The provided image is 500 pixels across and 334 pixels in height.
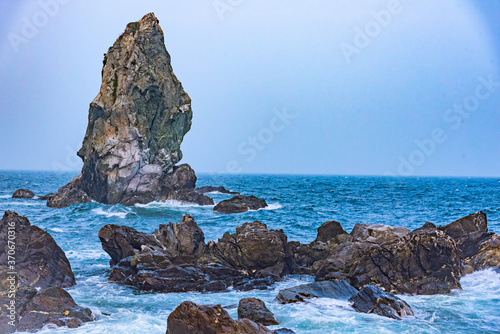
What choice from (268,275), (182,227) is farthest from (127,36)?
(268,275)

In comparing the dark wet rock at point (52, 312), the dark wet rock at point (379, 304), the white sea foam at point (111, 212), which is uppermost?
the dark wet rock at point (379, 304)

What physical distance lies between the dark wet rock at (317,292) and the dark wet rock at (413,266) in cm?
116

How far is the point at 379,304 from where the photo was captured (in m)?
12.8

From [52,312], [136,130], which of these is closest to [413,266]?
[52,312]

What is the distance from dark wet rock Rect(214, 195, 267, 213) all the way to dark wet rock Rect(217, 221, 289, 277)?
22.5 metres

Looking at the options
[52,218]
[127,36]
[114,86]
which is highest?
[127,36]

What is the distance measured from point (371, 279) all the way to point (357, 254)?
1.56 meters

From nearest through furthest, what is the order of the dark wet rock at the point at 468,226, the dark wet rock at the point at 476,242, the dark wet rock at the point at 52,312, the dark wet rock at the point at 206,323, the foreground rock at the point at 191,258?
the dark wet rock at the point at 206,323 < the dark wet rock at the point at 52,312 < the foreground rock at the point at 191,258 < the dark wet rock at the point at 476,242 < the dark wet rock at the point at 468,226

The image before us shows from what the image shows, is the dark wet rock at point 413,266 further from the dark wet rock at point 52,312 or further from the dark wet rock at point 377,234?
the dark wet rock at point 52,312

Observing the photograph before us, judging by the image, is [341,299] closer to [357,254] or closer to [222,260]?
[357,254]

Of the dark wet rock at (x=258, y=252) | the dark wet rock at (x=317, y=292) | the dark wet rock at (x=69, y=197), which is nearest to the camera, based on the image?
the dark wet rock at (x=317, y=292)

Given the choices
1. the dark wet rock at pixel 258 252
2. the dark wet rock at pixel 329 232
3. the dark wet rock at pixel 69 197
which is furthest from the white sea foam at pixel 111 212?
the dark wet rock at pixel 258 252

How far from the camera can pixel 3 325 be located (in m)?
10.8

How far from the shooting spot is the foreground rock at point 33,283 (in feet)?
36.8
